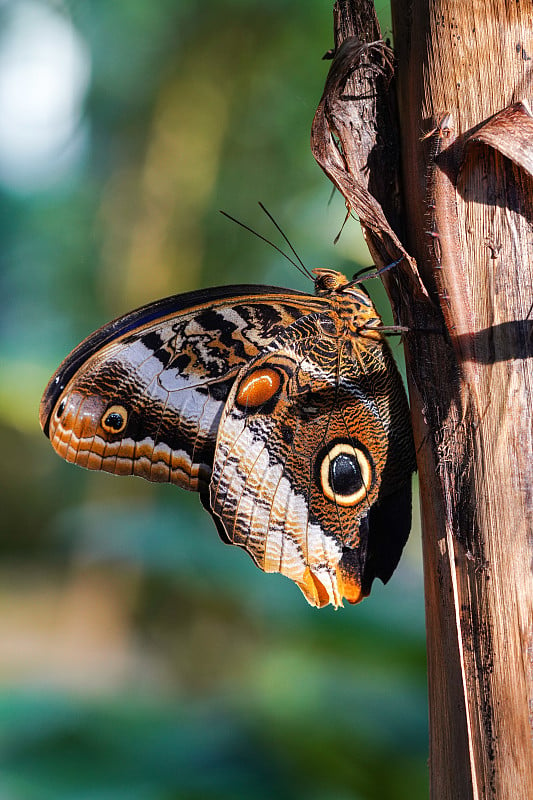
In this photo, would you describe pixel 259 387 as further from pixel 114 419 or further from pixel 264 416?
pixel 114 419

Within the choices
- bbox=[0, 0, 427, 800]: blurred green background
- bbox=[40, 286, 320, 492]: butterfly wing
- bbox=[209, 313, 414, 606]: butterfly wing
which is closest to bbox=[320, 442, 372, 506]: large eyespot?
bbox=[209, 313, 414, 606]: butterfly wing

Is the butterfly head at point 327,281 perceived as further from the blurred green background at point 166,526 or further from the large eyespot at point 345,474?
the blurred green background at point 166,526

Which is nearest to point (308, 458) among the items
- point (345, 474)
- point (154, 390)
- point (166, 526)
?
point (345, 474)

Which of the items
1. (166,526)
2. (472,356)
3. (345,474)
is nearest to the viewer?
(472,356)

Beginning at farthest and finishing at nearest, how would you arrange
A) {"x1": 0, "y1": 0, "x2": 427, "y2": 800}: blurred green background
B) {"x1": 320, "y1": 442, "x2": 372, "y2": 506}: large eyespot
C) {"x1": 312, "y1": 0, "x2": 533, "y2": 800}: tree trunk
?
{"x1": 0, "y1": 0, "x2": 427, "y2": 800}: blurred green background → {"x1": 320, "y1": 442, "x2": 372, "y2": 506}: large eyespot → {"x1": 312, "y1": 0, "x2": 533, "y2": 800}: tree trunk

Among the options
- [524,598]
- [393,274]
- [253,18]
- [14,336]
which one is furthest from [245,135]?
[524,598]

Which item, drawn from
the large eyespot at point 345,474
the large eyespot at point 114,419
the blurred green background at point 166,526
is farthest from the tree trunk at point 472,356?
the blurred green background at point 166,526

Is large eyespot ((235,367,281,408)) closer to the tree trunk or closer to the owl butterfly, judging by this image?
the owl butterfly
